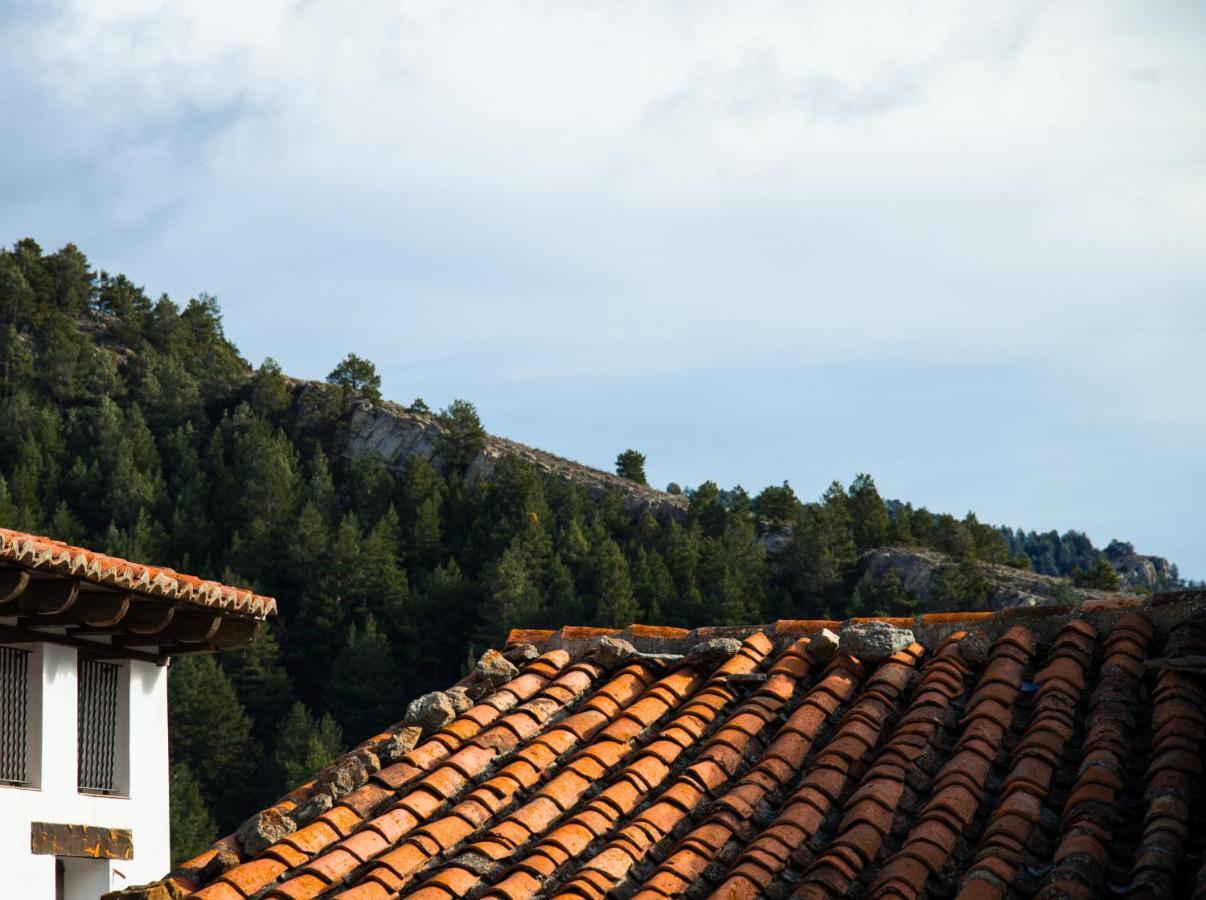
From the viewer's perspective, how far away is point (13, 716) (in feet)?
30.8

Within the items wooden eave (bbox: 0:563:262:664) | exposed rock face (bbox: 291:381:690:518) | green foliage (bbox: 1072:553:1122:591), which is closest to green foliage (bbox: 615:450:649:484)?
exposed rock face (bbox: 291:381:690:518)

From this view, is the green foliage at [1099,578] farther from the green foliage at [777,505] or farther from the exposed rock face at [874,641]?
the exposed rock face at [874,641]

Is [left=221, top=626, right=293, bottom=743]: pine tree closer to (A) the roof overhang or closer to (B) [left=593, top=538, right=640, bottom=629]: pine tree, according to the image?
(B) [left=593, top=538, right=640, bottom=629]: pine tree

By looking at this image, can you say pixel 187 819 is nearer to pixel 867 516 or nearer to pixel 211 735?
pixel 211 735

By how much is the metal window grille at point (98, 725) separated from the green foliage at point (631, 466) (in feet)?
264

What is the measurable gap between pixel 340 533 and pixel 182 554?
8027 millimetres

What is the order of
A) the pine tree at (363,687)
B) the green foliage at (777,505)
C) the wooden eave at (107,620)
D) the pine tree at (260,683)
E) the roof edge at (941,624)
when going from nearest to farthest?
1. the roof edge at (941,624)
2. the wooden eave at (107,620)
3. the pine tree at (363,687)
4. the pine tree at (260,683)
5. the green foliage at (777,505)

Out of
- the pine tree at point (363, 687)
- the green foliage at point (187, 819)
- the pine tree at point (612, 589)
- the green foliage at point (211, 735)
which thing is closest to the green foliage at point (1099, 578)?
the pine tree at point (612, 589)

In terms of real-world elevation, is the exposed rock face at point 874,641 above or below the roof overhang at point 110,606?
below

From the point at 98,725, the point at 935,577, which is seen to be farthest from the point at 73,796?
the point at 935,577

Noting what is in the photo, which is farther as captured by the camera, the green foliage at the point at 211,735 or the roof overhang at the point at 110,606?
the green foliage at the point at 211,735

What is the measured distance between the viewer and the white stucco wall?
30.3 ft

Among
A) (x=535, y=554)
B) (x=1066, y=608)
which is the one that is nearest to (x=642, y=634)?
(x=1066, y=608)

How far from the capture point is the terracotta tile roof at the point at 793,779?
5.76 meters
